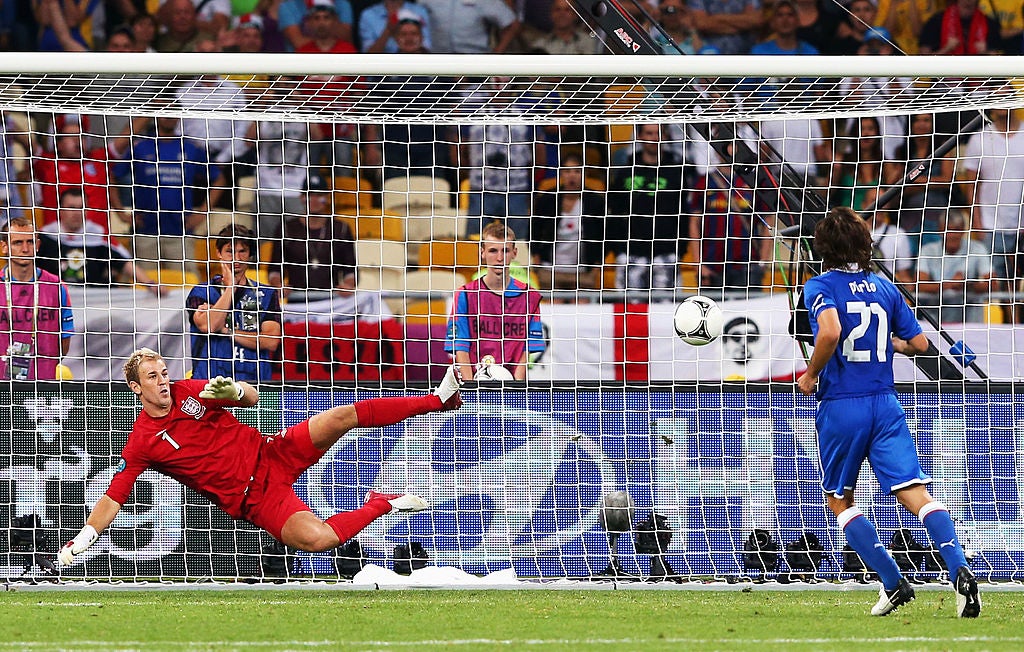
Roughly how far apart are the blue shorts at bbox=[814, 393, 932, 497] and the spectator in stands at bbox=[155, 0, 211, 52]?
8.55 metres

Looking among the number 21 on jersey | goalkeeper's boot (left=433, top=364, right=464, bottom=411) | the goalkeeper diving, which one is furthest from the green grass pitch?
the number 21 on jersey

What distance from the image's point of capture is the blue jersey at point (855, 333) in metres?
5.96

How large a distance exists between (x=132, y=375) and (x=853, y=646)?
13.2ft

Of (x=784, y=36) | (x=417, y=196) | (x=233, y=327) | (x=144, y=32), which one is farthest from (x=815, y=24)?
(x=233, y=327)

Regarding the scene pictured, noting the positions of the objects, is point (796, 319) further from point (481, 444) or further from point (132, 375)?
point (132, 375)

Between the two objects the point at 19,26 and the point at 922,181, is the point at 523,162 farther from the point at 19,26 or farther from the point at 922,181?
the point at 19,26

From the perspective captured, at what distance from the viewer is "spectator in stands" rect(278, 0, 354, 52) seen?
12.8 metres

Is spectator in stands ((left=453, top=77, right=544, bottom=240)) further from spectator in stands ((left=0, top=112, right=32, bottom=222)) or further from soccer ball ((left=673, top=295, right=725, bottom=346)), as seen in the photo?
spectator in stands ((left=0, top=112, right=32, bottom=222))

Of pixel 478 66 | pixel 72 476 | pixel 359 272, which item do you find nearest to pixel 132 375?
pixel 72 476

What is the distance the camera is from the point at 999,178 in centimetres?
1021

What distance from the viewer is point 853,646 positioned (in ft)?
16.7

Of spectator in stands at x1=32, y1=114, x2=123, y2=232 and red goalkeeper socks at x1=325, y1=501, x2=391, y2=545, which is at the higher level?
spectator in stands at x1=32, y1=114, x2=123, y2=232

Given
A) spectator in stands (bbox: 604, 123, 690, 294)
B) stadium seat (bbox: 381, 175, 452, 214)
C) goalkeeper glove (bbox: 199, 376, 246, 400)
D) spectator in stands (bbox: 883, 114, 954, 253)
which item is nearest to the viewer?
goalkeeper glove (bbox: 199, 376, 246, 400)

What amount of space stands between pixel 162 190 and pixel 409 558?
13.0ft
